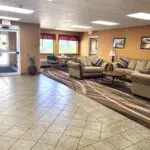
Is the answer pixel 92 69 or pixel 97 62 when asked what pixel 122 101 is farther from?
pixel 97 62

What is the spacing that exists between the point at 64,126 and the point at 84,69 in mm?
4424

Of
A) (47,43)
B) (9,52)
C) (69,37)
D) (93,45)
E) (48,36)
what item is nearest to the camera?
(9,52)

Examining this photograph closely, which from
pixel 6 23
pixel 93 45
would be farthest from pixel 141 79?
pixel 93 45

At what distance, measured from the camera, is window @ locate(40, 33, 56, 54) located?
11.0 m

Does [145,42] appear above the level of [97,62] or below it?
above

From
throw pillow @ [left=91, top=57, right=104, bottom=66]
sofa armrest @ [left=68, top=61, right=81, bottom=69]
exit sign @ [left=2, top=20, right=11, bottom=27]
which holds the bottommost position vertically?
sofa armrest @ [left=68, top=61, right=81, bottom=69]

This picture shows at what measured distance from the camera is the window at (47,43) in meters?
11.0

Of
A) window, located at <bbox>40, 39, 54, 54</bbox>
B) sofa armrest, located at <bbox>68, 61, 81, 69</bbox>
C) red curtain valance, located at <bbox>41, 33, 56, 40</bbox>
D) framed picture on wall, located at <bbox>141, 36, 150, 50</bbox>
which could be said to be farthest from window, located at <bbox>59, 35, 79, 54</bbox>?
framed picture on wall, located at <bbox>141, 36, 150, 50</bbox>

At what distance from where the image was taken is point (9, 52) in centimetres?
790

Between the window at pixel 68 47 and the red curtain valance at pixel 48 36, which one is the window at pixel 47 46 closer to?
the red curtain valance at pixel 48 36

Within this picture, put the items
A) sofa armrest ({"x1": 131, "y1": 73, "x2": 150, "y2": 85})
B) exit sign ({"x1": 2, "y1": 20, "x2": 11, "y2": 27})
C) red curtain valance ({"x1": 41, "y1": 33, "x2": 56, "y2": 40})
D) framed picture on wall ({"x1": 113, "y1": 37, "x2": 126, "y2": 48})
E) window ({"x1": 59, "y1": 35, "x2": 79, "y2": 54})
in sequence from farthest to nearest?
window ({"x1": 59, "y1": 35, "x2": 79, "y2": 54})
red curtain valance ({"x1": 41, "y1": 33, "x2": 56, "y2": 40})
framed picture on wall ({"x1": 113, "y1": 37, "x2": 126, "y2": 48})
exit sign ({"x1": 2, "y1": 20, "x2": 11, "y2": 27})
sofa armrest ({"x1": 131, "y1": 73, "x2": 150, "y2": 85})

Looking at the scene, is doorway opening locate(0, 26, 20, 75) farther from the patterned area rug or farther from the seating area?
the patterned area rug

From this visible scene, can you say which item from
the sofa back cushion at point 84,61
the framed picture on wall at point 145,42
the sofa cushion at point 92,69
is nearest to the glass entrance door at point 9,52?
the sofa back cushion at point 84,61

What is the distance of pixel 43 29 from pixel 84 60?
4.42 m
